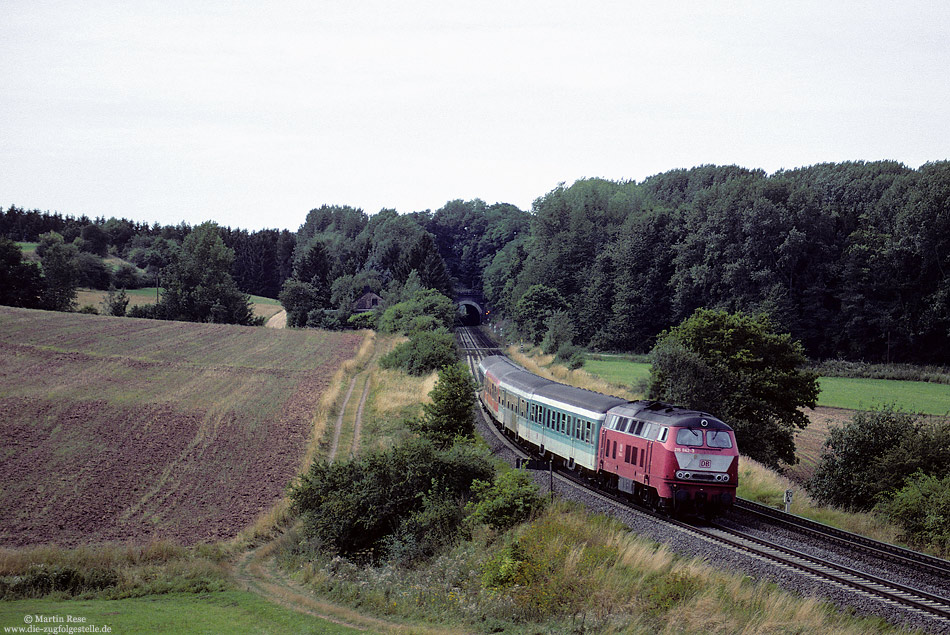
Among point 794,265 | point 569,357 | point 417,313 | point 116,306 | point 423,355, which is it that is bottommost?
point 569,357

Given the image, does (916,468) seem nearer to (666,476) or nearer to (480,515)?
(666,476)

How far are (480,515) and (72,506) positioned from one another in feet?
47.8

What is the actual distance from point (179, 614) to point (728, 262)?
269ft

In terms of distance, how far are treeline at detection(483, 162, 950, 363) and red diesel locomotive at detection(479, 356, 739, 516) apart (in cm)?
5978

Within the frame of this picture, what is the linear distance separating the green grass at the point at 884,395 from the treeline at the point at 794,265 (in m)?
10.5

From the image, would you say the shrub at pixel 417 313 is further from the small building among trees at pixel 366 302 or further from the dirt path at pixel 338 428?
the dirt path at pixel 338 428

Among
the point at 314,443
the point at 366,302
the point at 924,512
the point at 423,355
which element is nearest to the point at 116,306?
the point at 366,302

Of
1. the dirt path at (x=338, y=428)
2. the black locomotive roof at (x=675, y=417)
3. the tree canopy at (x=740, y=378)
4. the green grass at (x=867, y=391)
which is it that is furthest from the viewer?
the green grass at (x=867, y=391)

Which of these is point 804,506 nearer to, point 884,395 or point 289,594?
point 289,594

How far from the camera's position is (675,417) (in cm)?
2077

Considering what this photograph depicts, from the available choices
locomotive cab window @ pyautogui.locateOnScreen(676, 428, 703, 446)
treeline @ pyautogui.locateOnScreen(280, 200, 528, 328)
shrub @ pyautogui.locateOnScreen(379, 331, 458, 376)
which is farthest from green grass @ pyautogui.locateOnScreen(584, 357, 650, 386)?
locomotive cab window @ pyautogui.locateOnScreen(676, 428, 703, 446)

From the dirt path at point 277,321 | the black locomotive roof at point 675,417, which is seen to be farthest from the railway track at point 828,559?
the dirt path at point 277,321

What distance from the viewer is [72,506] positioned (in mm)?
24562

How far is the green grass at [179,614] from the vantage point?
45.0 ft
